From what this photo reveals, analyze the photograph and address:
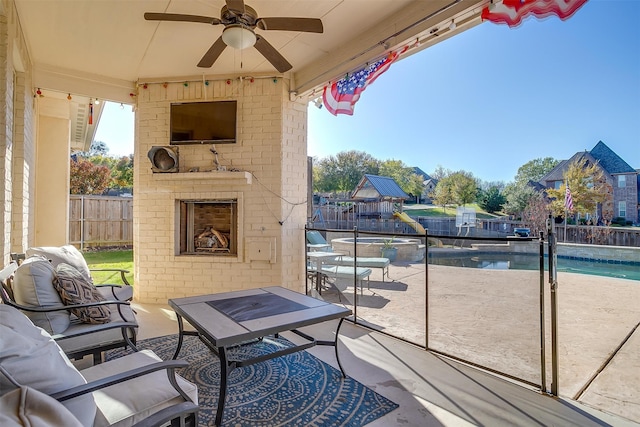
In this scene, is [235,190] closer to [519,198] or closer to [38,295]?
[38,295]

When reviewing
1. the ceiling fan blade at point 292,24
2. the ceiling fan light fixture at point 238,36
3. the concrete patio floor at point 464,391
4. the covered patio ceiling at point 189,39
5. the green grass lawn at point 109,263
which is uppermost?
the covered patio ceiling at point 189,39

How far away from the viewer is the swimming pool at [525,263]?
3569 mm

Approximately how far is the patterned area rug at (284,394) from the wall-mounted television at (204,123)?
2.66m

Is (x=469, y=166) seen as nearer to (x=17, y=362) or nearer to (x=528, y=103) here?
(x=528, y=103)

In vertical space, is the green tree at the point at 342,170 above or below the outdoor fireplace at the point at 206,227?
above

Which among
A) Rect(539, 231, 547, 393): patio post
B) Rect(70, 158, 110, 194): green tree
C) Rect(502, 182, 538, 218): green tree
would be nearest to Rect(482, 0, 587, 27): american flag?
Rect(539, 231, 547, 393): patio post

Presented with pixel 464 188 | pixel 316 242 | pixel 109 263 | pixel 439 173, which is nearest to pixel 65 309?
pixel 316 242

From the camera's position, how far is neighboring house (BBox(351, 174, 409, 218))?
452 inches

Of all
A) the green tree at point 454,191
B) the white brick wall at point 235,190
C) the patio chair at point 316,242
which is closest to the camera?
the white brick wall at point 235,190

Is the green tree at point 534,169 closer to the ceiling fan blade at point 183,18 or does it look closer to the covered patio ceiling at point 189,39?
the covered patio ceiling at point 189,39

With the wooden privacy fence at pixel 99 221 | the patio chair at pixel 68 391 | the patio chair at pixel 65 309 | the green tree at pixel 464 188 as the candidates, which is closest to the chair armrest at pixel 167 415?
the patio chair at pixel 68 391

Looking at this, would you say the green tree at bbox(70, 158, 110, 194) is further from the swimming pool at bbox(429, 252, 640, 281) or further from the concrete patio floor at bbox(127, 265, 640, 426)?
the swimming pool at bbox(429, 252, 640, 281)

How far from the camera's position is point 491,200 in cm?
1381

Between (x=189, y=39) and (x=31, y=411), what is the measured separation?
11.8 feet
